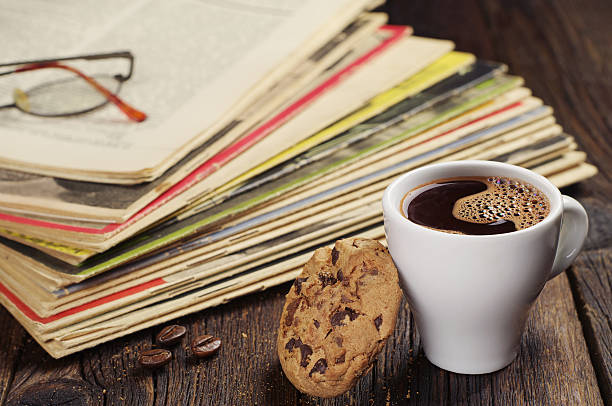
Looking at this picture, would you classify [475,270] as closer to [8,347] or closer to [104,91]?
[8,347]

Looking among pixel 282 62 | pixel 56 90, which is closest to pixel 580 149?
pixel 282 62

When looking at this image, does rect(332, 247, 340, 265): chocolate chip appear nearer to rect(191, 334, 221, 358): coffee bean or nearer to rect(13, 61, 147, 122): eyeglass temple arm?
rect(191, 334, 221, 358): coffee bean

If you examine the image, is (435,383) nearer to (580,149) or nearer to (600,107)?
(580,149)

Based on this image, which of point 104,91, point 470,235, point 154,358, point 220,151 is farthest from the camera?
point 104,91

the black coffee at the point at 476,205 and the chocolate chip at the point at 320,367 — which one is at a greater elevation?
the black coffee at the point at 476,205

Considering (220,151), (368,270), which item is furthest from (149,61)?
(368,270)

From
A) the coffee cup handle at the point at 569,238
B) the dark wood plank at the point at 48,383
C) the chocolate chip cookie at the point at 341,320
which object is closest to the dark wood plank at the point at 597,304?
the coffee cup handle at the point at 569,238

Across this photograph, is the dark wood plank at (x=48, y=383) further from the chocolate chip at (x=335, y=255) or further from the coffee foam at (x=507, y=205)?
the coffee foam at (x=507, y=205)
